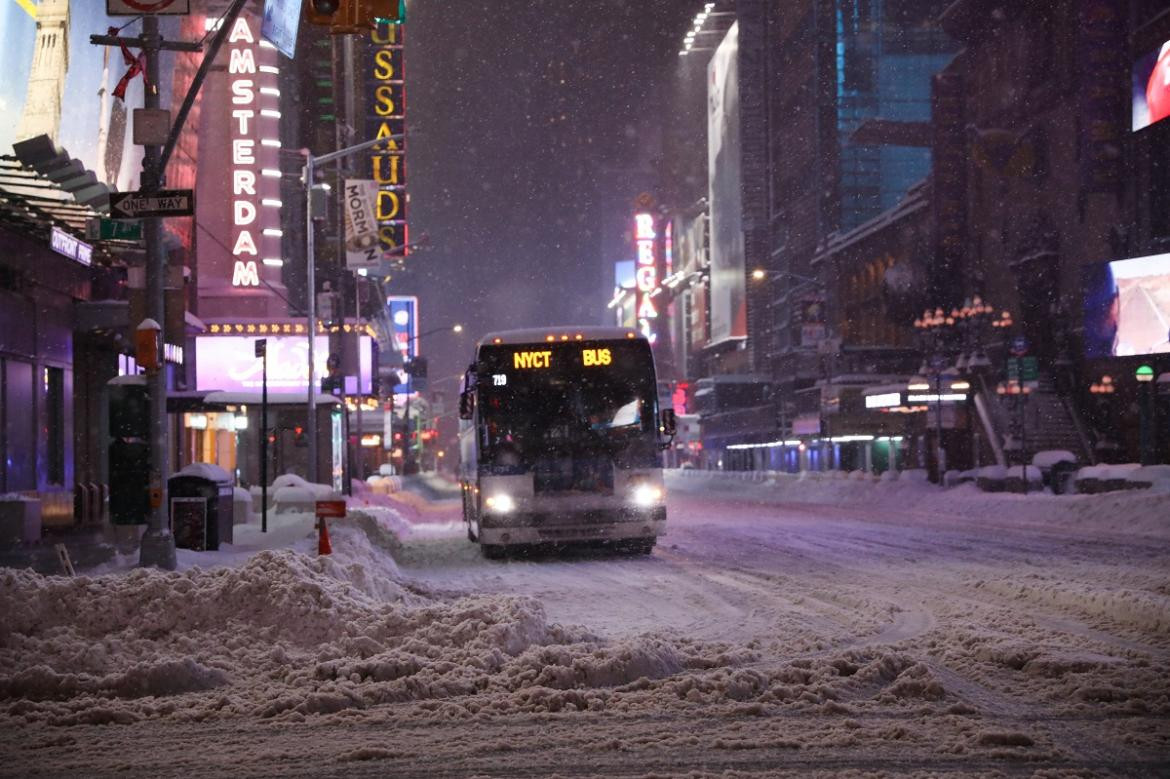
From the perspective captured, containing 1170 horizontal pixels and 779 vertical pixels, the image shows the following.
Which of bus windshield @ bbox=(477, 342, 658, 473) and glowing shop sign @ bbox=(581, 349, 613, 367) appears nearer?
bus windshield @ bbox=(477, 342, 658, 473)

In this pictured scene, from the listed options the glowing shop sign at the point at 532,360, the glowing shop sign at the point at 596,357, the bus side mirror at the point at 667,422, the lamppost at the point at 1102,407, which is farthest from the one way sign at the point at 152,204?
the lamppost at the point at 1102,407

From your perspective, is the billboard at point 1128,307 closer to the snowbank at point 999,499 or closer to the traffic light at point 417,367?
the snowbank at point 999,499

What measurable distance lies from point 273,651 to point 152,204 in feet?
26.3

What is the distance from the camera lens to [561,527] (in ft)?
64.8

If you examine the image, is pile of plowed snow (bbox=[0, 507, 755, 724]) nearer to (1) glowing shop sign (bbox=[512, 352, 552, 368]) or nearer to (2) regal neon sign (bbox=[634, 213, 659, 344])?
(1) glowing shop sign (bbox=[512, 352, 552, 368])

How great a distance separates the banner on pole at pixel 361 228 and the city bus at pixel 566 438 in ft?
87.7

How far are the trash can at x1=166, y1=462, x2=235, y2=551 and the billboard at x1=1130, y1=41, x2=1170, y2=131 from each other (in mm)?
40393

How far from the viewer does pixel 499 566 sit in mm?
19141

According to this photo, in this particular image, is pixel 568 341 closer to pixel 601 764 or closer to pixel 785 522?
pixel 785 522

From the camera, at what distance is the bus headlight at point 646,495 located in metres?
19.9

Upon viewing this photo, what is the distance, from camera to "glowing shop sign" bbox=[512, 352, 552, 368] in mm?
20516

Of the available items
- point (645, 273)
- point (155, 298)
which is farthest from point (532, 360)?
point (645, 273)

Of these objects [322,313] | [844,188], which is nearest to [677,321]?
[844,188]

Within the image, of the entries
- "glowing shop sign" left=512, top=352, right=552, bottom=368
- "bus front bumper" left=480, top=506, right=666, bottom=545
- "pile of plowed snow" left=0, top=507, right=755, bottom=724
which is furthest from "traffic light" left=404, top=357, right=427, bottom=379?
"pile of plowed snow" left=0, top=507, right=755, bottom=724
